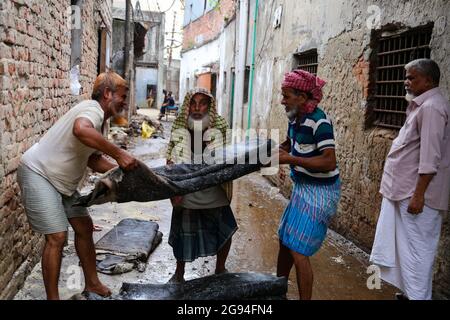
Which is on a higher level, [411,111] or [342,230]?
[411,111]

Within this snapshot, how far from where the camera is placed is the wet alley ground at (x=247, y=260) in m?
4.01

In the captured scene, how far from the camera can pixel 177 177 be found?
3.38 metres

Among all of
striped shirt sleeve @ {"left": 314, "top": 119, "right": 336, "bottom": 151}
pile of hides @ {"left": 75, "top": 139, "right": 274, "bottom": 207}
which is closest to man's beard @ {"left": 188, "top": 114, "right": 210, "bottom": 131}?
pile of hides @ {"left": 75, "top": 139, "right": 274, "bottom": 207}

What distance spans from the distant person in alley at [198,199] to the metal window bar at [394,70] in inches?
79.2

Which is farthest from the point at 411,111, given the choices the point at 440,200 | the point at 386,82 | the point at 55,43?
the point at 55,43

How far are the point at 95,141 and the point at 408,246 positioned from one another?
240 centimetres

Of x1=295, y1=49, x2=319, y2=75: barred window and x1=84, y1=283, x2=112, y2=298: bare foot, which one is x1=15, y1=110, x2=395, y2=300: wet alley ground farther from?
x1=295, y1=49, x2=319, y2=75: barred window

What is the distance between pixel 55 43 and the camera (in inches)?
192

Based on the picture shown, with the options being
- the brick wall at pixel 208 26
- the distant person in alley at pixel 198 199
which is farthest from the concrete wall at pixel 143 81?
the distant person in alley at pixel 198 199

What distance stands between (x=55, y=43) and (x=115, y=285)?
2.58 meters

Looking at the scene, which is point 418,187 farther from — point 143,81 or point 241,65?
point 143,81

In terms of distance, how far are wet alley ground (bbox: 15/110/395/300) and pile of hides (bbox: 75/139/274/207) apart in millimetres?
1068

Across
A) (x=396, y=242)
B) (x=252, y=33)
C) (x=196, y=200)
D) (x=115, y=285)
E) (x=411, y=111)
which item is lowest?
(x=115, y=285)
